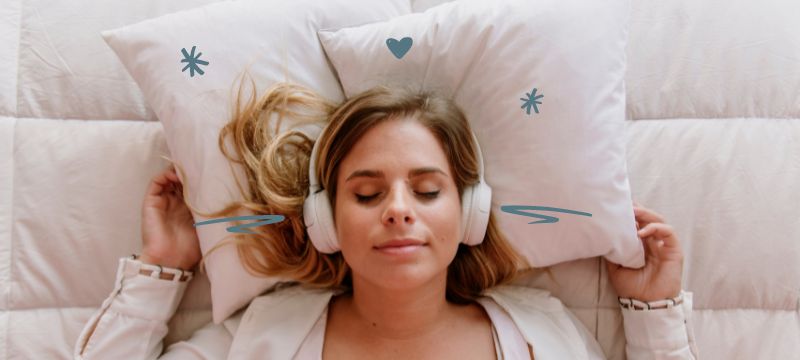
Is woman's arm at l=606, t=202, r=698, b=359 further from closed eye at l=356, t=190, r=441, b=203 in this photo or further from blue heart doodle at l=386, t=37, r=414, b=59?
blue heart doodle at l=386, t=37, r=414, b=59

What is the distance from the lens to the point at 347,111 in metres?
1.29

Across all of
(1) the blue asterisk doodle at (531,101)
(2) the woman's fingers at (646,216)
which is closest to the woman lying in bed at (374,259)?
(2) the woman's fingers at (646,216)

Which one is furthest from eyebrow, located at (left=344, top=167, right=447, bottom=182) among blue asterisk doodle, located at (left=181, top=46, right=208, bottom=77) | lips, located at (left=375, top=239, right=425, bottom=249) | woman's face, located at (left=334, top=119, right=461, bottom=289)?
blue asterisk doodle, located at (left=181, top=46, right=208, bottom=77)

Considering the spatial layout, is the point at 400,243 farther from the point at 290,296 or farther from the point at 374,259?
the point at 290,296

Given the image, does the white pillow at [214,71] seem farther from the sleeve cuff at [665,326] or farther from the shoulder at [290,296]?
the sleeve cuff at [665,326]

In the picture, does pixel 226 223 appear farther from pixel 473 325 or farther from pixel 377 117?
pixel 473 325

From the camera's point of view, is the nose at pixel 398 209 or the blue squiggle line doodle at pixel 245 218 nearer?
the nose at pixel 398 209

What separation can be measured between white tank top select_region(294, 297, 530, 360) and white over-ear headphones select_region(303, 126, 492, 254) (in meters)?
0.19

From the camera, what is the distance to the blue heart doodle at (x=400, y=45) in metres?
1.34

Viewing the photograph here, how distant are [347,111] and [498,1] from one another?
36 cm

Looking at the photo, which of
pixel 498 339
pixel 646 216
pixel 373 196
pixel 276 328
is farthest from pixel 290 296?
pixel 646 216

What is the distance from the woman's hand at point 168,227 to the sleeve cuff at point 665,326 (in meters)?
0.91

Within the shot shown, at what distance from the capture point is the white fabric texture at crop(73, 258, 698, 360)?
133 cm

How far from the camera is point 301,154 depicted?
1.35 meters
